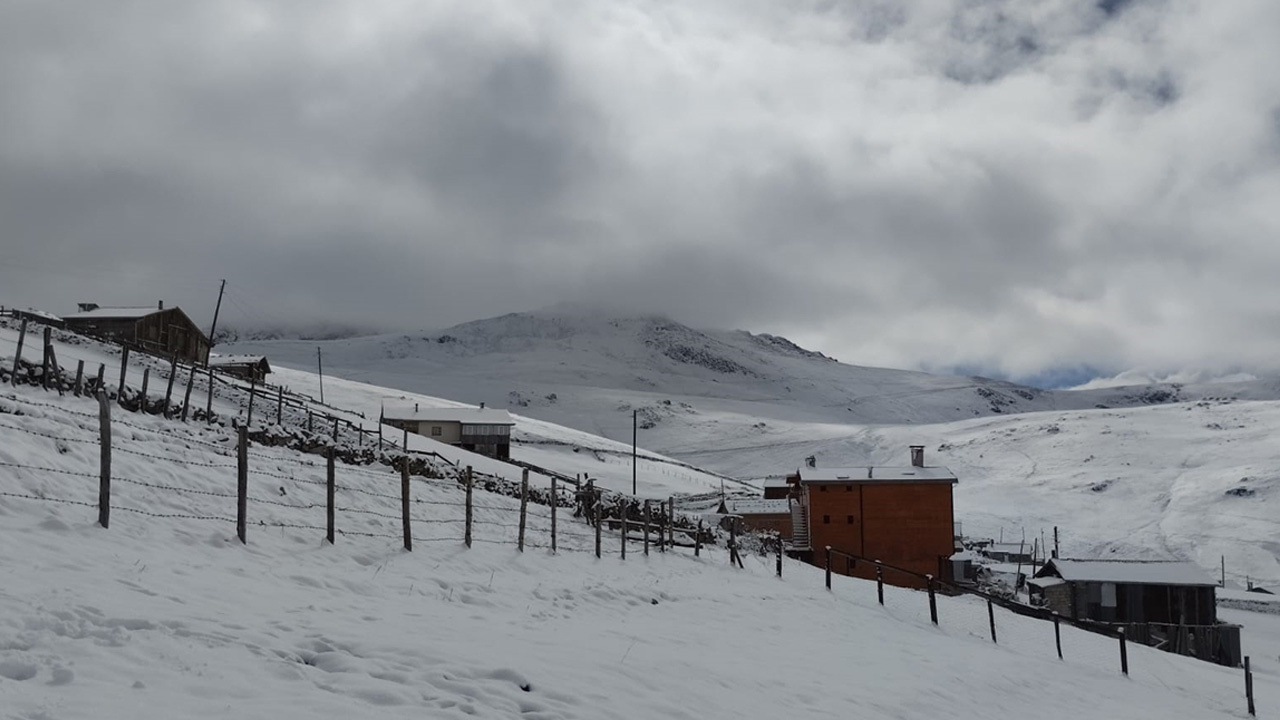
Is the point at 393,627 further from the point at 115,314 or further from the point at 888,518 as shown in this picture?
the point at 115,314

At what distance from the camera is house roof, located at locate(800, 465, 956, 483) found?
64.2 meters

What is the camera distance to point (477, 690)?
28.9 ft

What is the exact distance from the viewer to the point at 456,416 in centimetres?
9431

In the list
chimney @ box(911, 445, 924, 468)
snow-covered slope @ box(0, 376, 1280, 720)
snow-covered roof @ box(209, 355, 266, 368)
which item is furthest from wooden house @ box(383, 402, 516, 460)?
snow-covered slope @ box(0, 376, 1280, 720)

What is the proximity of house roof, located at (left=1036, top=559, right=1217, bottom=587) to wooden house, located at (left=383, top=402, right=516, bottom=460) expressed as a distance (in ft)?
169

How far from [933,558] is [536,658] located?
58.0m

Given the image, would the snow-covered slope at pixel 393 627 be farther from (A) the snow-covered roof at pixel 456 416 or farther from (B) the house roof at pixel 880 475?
(A) the snow-covered roof at pixel 456 416

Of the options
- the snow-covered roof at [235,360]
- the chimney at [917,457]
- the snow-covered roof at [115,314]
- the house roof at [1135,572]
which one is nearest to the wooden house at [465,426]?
the snow-covered roof at [235,360]

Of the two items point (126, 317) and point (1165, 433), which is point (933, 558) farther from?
point (1165, 433)

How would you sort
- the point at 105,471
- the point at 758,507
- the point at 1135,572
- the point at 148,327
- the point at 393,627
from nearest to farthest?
the point at 393,627, the point at 105,471, the point at 1135,572, the point at 148,327, the point at 758,507

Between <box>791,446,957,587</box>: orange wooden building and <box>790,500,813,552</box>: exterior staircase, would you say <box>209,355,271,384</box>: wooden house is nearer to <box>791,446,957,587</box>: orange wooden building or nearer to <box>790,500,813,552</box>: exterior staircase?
<box>790,500,813,552</box>: exterior staircase

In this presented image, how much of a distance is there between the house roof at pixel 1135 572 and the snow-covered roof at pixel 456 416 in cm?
5221

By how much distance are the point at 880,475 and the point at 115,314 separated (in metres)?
57.9

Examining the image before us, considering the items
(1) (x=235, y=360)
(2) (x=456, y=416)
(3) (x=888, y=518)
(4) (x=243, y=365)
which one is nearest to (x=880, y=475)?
(3) (x=888, y=518)
